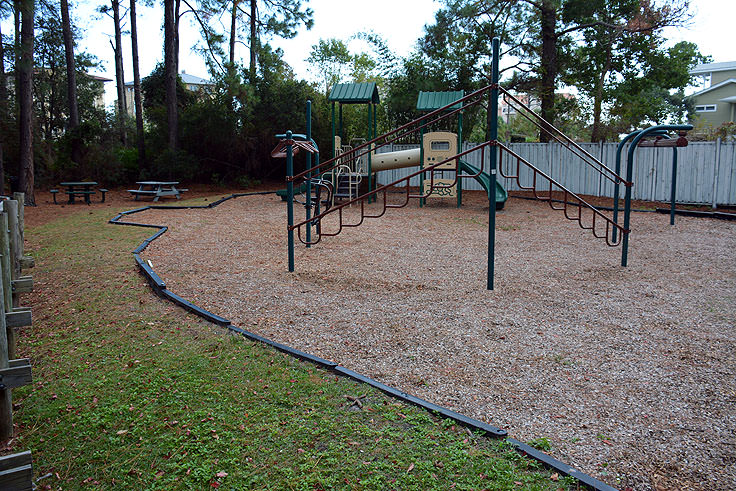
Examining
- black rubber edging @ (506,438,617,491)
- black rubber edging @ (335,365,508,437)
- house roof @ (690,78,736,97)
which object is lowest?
black rubber edging @ (506,438,617,491)

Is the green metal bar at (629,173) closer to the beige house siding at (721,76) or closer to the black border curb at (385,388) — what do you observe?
the black border curb at (385,388)

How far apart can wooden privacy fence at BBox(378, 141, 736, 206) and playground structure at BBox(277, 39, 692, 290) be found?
1.59ft

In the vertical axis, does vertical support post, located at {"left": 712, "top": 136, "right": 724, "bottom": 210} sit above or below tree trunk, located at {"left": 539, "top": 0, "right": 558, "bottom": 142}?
below

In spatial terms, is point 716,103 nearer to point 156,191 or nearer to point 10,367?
point 156,191

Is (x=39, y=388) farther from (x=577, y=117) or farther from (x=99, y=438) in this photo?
(x=577, y=117)

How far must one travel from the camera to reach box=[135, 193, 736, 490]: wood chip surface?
302 centimetres

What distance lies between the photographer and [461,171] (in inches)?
584

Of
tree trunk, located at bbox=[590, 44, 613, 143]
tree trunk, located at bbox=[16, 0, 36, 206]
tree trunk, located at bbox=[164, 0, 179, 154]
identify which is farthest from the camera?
tree trunk, located at bbox=[590, 44, 613, 143]

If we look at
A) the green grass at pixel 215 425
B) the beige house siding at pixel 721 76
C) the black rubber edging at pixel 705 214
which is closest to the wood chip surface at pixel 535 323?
the green grass at pixel 215 425

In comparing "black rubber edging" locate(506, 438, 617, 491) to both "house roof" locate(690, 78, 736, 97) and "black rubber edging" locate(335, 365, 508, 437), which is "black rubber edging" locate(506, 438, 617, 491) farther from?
"house roof" locate(690, 78, 736, 97)

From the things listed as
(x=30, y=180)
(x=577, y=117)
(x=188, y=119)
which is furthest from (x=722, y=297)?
(x=577, y=117)

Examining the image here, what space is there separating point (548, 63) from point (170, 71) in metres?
12.5

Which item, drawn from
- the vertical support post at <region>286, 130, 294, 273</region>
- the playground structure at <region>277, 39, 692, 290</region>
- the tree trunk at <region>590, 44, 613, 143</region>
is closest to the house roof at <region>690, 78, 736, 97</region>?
the tree trunk at <region>590, 44, 613, 143</region>

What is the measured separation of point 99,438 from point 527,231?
8802mm
